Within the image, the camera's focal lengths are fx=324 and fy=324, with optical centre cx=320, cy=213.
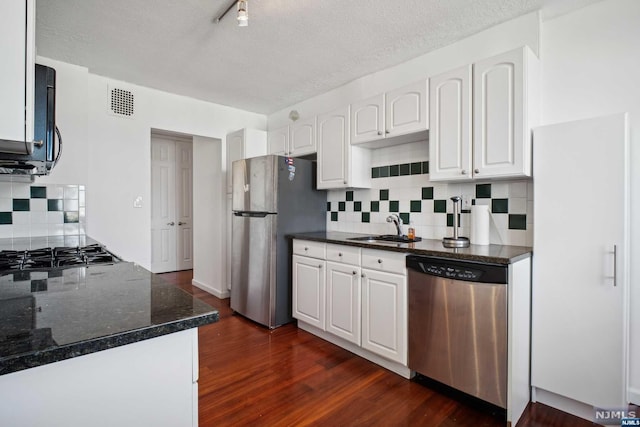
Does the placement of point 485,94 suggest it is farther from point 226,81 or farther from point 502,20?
point 226,81

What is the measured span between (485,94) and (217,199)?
329 centimetres

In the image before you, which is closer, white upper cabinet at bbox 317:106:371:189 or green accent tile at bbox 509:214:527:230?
green accent tile at bbox 509:214:527:230

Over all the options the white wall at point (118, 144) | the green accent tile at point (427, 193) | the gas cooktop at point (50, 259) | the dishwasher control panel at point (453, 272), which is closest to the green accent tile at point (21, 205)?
the white wall at point (118, 144)

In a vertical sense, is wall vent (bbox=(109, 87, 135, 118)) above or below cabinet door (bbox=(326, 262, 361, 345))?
above

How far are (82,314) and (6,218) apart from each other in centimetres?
269

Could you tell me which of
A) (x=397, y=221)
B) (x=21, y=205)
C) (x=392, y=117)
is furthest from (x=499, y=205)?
(x=21, y=205)

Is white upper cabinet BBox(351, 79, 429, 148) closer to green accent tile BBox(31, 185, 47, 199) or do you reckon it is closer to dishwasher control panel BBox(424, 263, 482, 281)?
dishwasher control panel BBox(424, 263, 482, 281)

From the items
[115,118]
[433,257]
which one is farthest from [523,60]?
[115,118]

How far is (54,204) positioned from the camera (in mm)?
2885

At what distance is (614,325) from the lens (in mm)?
1690

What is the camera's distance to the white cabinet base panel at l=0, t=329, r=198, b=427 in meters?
0.66

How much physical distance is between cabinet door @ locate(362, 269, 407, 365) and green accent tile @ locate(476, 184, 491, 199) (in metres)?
0.89

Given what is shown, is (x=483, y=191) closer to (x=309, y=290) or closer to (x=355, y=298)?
(x=355, y=298)

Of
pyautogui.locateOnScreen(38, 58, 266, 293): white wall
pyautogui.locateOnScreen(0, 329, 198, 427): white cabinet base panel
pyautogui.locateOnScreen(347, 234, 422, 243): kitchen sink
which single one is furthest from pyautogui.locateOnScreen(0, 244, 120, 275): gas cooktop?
pyautogui.locateOnScreen(347, 234, 422, 243): kitchen sink
